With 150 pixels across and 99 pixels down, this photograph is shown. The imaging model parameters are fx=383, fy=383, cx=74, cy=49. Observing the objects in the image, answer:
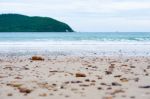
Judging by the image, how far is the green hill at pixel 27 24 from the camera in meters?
152

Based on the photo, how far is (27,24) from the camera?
153 meters

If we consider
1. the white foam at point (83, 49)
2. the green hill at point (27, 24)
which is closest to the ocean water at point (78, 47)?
the white foam at point (83, 49)

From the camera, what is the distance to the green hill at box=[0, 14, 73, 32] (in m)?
152

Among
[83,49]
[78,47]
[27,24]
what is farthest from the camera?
[27,24]

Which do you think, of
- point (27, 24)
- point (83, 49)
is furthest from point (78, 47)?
point (27, 24)

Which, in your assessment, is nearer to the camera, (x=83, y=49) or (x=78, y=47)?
(x=83, y=49)

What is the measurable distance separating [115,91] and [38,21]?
149 m

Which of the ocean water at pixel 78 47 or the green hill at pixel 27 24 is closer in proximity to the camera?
the ocean water at pixel 78 47

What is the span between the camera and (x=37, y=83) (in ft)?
26.1

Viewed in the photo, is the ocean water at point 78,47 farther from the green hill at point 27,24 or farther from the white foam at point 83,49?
the green hill at point 27,24

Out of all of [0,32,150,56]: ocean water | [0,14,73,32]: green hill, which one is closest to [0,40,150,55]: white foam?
[0,32,150,56]: ocean water

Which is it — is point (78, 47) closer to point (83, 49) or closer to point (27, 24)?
point (83, 49)

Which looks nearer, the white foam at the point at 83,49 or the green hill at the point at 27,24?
the white foam at the point at 83,49

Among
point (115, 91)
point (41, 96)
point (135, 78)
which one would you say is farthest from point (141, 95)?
point (135, 78)
